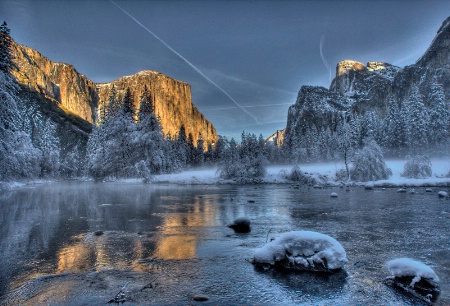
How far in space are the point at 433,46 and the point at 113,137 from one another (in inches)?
7162

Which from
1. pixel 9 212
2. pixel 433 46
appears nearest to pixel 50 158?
pixel 9 212

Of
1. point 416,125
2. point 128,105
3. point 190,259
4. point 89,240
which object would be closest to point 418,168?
point 416,125

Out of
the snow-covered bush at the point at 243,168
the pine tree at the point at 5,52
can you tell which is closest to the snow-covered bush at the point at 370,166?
the snow-covered bush at the point at 243,168

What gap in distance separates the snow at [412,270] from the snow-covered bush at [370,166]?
130ft

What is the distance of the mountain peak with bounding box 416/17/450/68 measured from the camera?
143500 mm

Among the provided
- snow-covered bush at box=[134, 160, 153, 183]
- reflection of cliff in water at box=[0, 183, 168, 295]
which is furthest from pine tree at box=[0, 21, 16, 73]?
snow-covered bush at box=[134, 160, 153, 183]

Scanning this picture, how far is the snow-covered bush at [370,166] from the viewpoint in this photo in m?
41.4

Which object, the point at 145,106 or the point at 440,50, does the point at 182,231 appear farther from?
the point at 440,50

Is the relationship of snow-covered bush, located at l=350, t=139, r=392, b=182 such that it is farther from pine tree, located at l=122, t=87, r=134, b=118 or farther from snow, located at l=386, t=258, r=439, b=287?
pine tree, located at l=122, t=87, r=134, b=118

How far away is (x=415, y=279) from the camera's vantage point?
5.52 metres

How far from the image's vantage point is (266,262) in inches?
275

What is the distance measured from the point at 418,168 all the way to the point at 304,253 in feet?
141

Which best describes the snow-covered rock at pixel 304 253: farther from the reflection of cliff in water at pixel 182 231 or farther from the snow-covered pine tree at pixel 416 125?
the snow-covered pine tree at pixel 416 125

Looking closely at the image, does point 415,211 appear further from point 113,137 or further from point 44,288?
point 113,137
